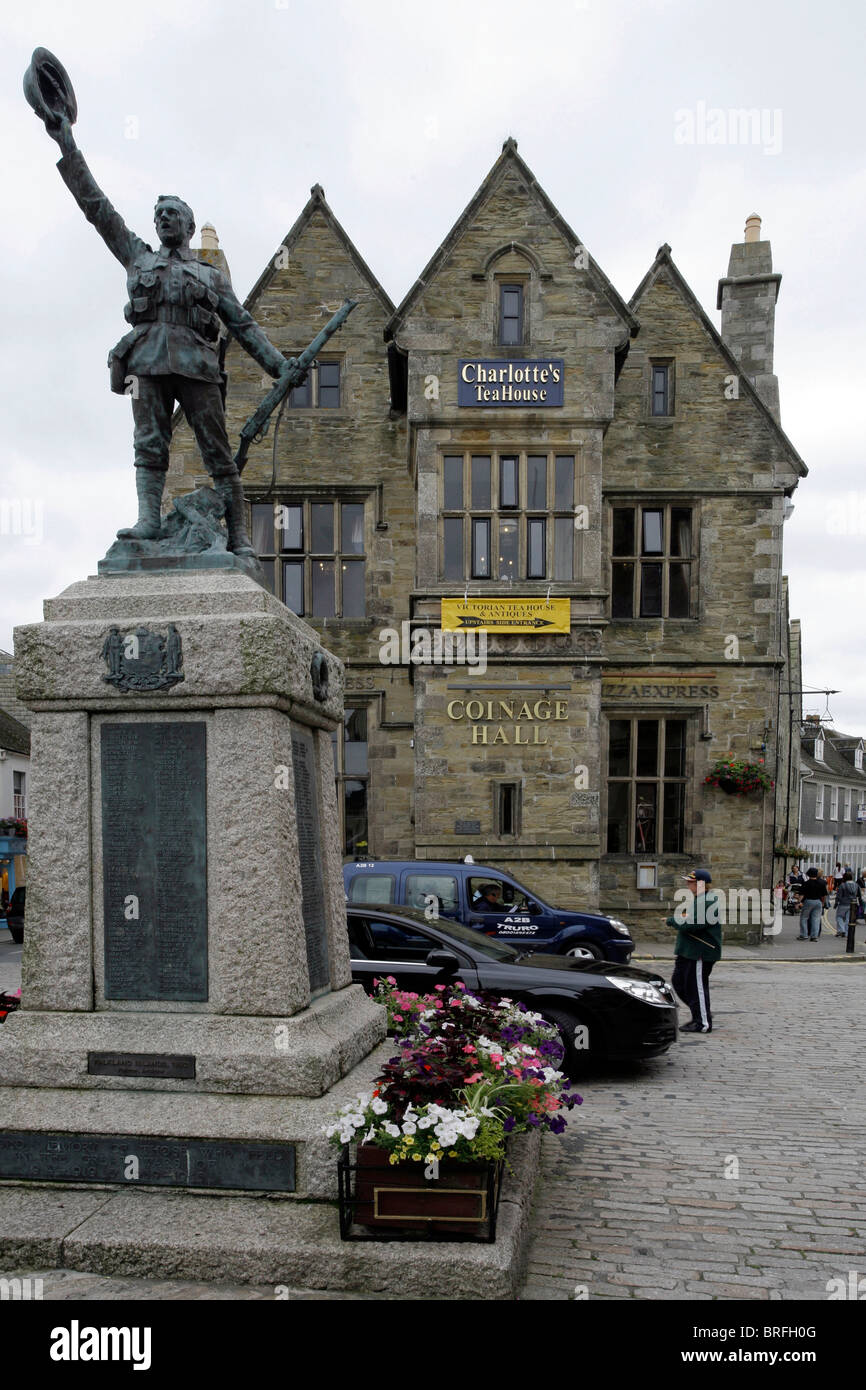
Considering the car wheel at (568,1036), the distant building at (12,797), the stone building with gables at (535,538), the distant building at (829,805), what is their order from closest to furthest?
the car wheel at (568,1036) → the stone building with gables at (535,538) → the distant building at (12,797) → the distant building at (829,805)

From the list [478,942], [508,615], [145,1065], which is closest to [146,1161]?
[145,1065]

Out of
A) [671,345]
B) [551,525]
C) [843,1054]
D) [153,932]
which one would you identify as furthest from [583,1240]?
[671,345]

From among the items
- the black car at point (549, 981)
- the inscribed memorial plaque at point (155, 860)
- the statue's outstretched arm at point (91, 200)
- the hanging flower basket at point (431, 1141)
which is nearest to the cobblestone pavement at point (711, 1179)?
the black car at point (549, 981)

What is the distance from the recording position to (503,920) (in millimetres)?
13555

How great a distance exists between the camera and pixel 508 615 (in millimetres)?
18047

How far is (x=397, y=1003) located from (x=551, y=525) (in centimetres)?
1350

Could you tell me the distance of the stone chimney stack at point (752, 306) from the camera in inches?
866

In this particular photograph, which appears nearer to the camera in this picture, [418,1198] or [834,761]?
[418,1198]

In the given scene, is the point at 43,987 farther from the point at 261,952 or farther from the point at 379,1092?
the point at 379,1092

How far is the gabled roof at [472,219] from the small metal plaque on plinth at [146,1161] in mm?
16758

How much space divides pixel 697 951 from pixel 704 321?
48.4ft

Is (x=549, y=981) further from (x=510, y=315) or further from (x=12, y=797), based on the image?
(x=12, y=797)

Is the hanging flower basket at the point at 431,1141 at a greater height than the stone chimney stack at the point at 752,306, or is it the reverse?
the stone chimney stack at the point at 752,306

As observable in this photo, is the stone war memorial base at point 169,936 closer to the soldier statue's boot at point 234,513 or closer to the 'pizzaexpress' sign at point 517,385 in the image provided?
the soldier statue's boot at point 234,513
